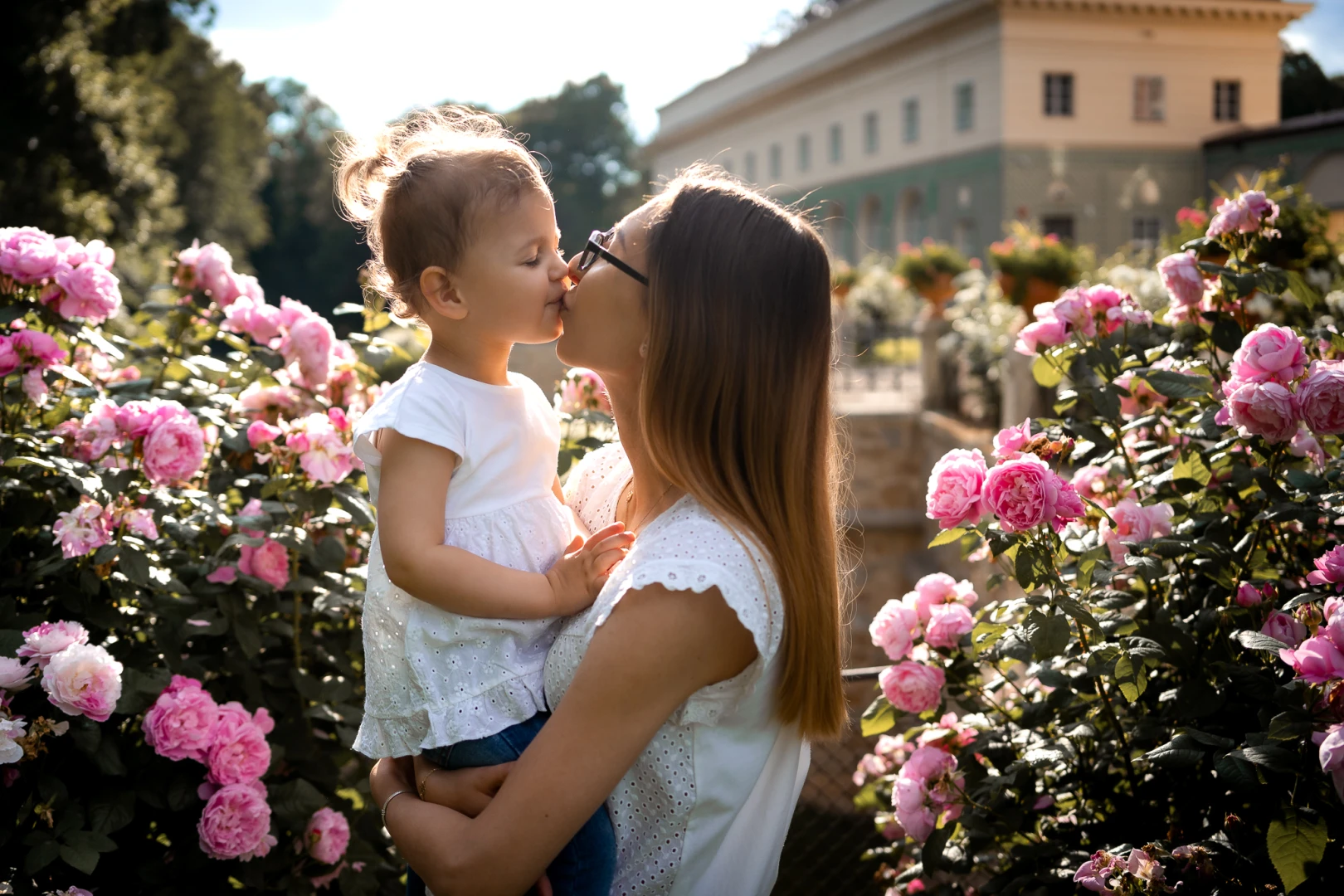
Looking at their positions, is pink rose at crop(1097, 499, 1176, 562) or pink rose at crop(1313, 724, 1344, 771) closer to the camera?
pink rose at crop(1313, 724, 1344, 771)

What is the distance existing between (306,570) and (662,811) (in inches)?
46.0

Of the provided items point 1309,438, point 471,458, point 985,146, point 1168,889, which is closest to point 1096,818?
point 1168,889

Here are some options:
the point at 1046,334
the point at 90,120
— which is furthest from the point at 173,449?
the point at 90,120

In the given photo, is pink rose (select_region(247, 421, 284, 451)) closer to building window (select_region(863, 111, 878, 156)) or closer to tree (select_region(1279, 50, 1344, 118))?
tree (select_region(1279, 50, 1344, 118))

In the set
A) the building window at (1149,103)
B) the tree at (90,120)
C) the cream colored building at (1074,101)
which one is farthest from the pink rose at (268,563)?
the building window at (1149,103)

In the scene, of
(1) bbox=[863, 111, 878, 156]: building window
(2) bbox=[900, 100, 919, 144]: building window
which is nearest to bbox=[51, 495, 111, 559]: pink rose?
(2) bbox=[900, 100, 919, 144]: building window

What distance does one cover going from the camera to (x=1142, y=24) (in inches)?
954

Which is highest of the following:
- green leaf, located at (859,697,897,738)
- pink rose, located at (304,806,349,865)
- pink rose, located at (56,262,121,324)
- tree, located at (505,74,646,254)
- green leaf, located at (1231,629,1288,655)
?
tree, located at (505,74,646,254)

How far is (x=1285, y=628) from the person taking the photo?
66.9 inches

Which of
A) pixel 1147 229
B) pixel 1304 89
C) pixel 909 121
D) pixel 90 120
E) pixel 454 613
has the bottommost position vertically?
pixel 454 613

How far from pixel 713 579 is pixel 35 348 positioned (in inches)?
61.2

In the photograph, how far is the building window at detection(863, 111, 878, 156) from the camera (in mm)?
28422

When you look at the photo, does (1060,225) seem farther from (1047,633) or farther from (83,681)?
(83,681)

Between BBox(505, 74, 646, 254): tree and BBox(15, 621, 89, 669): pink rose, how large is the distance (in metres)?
59.3
